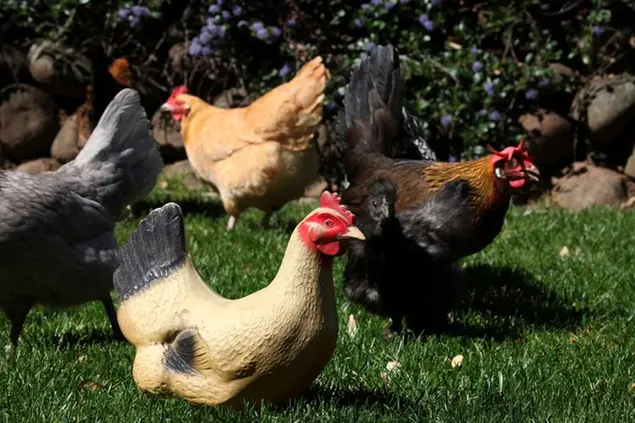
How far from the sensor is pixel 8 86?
8.66 metres

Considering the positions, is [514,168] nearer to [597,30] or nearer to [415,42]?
[415,42]

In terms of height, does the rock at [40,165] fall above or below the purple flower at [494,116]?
below

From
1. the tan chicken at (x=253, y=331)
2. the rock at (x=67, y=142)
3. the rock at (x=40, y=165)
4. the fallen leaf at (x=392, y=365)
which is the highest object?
the tan chicken at (x=253, y=331)

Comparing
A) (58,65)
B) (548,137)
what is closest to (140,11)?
(58,65)

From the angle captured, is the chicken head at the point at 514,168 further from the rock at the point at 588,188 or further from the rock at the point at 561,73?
the rock at the point at 561,73

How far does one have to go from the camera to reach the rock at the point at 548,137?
824cm

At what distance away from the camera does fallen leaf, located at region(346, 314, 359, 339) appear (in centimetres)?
424

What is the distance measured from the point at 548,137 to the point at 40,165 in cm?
506

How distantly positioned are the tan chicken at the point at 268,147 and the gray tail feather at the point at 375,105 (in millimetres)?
1201

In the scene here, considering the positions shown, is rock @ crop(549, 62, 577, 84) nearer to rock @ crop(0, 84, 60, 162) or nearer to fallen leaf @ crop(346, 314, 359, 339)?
fallen leaf @ crop(346, 314, 359, 339)

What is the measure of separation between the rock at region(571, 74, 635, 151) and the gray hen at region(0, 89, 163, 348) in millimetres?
5034

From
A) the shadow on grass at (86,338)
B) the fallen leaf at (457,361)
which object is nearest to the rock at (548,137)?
the fallen leaf at (457,361)

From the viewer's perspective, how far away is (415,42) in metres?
8.24

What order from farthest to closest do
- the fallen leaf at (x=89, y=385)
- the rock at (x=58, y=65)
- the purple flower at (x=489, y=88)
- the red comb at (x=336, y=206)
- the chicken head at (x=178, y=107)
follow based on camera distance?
1. the rock at (x=58, y=65)
2. the purple flower at (x=489, y=88)
3. the chicken head at (x=178, y=107)
4. the fallen leaf at (x=89, y=385)
5. the red comb at (x=336, y=206)
